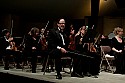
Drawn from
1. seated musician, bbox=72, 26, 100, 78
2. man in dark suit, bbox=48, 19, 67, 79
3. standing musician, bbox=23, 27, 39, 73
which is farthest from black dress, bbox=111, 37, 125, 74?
standing musician, bbox=23, 27, 39, 73

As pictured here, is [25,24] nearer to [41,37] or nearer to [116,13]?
[116,13]

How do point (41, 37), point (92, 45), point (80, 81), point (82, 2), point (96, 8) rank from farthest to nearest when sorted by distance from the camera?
point (82, 2)
point (96, 8)
point (41, 37)
point (92, 45)
point (80, 81)

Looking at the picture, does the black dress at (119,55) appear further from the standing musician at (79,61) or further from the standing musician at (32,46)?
the standing musician at (32,46)

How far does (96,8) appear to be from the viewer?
403 inches

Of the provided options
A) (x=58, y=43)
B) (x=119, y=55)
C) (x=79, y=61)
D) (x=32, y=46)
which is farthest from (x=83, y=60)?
(x=32, y=46)

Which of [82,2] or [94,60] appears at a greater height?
[82,2]

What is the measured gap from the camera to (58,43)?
6.09m

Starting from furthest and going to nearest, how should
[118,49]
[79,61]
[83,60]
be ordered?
1. [118,49]
2. [83,60]
3. [79,61]

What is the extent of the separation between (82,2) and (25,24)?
Result: 238cm

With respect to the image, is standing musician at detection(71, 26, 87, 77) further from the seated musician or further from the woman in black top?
the woman in black top

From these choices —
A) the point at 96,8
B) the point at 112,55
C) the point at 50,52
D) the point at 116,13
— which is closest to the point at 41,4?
the point at 96,8

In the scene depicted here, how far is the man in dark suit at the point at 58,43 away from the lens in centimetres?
595

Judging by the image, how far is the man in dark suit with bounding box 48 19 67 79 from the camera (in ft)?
19.5

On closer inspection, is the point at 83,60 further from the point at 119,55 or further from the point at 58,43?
the point at 119,55
